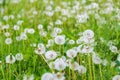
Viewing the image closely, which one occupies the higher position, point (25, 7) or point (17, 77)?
point (25, 7)

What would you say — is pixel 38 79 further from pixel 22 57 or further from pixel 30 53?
pixel 30 53

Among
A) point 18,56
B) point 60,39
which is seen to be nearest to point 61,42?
point 60,39

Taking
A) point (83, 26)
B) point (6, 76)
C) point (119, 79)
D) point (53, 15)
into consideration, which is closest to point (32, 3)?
point (53, 15)

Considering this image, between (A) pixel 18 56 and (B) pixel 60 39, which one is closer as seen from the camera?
(B) pixel 60 39

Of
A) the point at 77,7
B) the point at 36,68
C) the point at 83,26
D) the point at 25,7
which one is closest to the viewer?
the point at 36,68

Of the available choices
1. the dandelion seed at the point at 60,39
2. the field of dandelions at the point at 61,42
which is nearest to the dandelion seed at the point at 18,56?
the field of dandelions at the point at 61,42

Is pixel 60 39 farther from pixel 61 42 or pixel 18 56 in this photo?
pixel 18 56

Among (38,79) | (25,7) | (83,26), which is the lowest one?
(38,79)

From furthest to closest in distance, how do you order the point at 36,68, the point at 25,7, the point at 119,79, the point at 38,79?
1. the point at 25,7
2. the point at 36,68
3. the point at 38,79
4. the point at 119,79

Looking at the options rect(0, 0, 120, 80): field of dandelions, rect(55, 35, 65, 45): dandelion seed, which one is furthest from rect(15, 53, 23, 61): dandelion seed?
rect(55, 35, 65, 45): dandelion seed

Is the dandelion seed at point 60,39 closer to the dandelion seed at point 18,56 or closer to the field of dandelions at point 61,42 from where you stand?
the field of dandelions at point 61,42
